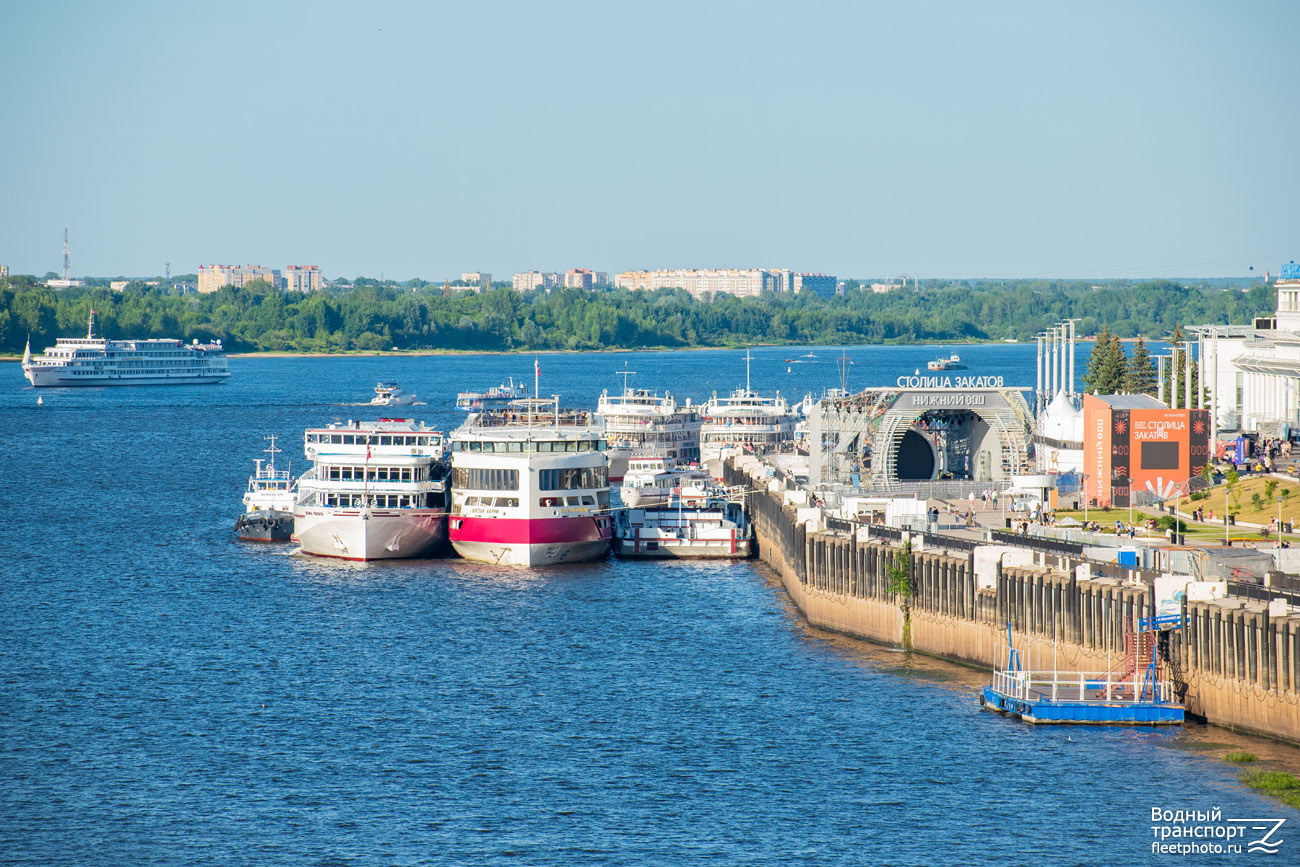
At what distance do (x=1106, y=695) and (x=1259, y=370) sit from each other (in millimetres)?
54252

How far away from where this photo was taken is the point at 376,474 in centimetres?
8288

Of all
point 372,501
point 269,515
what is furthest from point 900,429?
point 269,515

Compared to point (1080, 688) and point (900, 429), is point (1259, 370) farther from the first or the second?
point (1080, 688)

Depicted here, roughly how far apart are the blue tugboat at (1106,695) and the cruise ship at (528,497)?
1268 inches

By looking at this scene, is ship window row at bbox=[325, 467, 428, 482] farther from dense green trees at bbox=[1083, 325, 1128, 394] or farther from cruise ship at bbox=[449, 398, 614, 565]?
dense green trees at bbox=[1083, 325, 1128, 394]

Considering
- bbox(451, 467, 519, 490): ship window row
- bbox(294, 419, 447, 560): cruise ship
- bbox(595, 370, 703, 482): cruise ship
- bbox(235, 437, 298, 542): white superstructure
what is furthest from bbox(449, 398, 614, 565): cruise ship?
bbox(595, 370, 703, 482): cruise ship

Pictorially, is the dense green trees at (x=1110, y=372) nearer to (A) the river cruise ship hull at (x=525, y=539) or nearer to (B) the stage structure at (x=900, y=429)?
(B) the stage structure at (x=900, y=429)

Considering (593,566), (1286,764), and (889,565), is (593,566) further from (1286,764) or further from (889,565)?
(1286,764)

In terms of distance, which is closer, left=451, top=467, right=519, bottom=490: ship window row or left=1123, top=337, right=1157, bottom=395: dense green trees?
left=451, top=467, right=519, bottom=490: ship window row

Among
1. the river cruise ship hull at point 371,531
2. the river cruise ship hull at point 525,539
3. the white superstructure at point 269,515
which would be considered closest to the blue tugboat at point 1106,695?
the river cruise ship hull at point 525,539

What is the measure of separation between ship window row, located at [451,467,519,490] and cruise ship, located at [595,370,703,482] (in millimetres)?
31711

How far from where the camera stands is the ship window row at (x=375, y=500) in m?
82.8

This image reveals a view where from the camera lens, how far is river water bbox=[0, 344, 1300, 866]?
41.6 metres

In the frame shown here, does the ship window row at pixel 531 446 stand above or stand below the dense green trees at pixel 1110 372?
below
